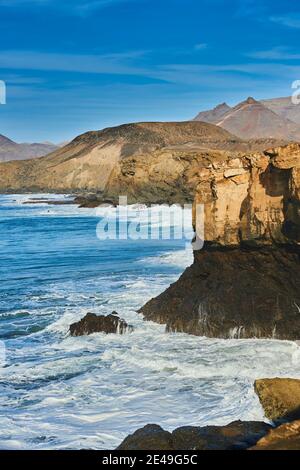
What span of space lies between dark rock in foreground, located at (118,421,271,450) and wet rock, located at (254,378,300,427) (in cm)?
64

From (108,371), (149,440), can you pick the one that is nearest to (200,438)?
(149,440)

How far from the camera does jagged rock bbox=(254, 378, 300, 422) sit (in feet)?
26.0

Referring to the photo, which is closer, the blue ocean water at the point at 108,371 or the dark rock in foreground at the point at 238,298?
the blue ocean water at the point at 108,371

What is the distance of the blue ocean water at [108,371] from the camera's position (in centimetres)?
907

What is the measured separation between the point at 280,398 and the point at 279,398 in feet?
0.05

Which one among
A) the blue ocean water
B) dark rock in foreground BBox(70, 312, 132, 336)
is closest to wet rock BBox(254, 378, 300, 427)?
the blue ocean water

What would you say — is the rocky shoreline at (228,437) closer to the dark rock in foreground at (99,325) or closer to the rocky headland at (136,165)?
the dark rock in foreground at (99,325)

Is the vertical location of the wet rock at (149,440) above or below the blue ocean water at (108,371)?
above

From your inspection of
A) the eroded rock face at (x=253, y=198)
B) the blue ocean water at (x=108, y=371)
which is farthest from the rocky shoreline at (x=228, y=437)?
the eroded rock face at (x=253, y=198)

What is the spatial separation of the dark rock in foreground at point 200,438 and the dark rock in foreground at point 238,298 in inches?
241

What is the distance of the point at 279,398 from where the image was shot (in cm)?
808

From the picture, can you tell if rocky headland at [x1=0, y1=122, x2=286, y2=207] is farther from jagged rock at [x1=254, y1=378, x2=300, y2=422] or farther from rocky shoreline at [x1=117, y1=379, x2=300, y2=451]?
rocky shoreline at [x1=117, y1=379, x2=300, y2=451]
